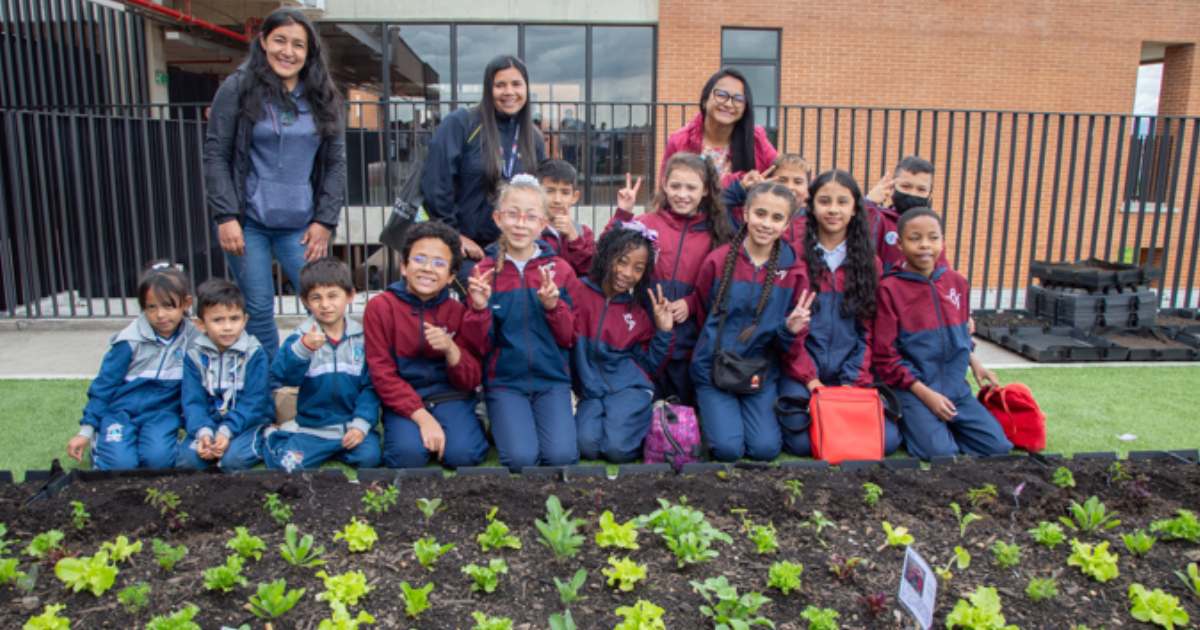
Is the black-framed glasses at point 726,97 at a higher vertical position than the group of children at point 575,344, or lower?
higher

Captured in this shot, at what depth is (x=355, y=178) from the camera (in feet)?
38.5

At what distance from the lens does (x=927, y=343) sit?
4035 mm

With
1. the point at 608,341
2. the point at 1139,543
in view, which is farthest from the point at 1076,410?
the point at 608,341

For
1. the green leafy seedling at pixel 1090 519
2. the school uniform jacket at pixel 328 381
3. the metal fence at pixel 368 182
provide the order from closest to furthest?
the green leafy seedling at pixel 1090 519
the school uniform jacket at pixel 328 381
the metal fence at pixel 368 182

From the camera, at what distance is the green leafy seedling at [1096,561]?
2473 millimetres

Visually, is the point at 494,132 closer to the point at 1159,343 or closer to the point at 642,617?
the point at 642,617

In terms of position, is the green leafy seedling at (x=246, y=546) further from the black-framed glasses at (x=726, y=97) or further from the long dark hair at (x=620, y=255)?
the black-framed glasses at (x=726, y=97)

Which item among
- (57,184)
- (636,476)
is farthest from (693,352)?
(57,184)

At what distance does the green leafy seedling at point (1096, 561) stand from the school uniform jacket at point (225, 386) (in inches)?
130

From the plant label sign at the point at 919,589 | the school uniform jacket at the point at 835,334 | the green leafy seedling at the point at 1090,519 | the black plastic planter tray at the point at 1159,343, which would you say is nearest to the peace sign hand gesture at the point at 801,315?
the school uniform jacket at the point at 835,334

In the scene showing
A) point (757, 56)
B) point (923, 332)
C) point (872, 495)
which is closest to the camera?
point (872, 495)

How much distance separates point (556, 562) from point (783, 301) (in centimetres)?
198

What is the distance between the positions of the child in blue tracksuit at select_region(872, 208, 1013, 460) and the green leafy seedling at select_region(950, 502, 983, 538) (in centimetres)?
103

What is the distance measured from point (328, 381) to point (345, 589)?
5.32ft
